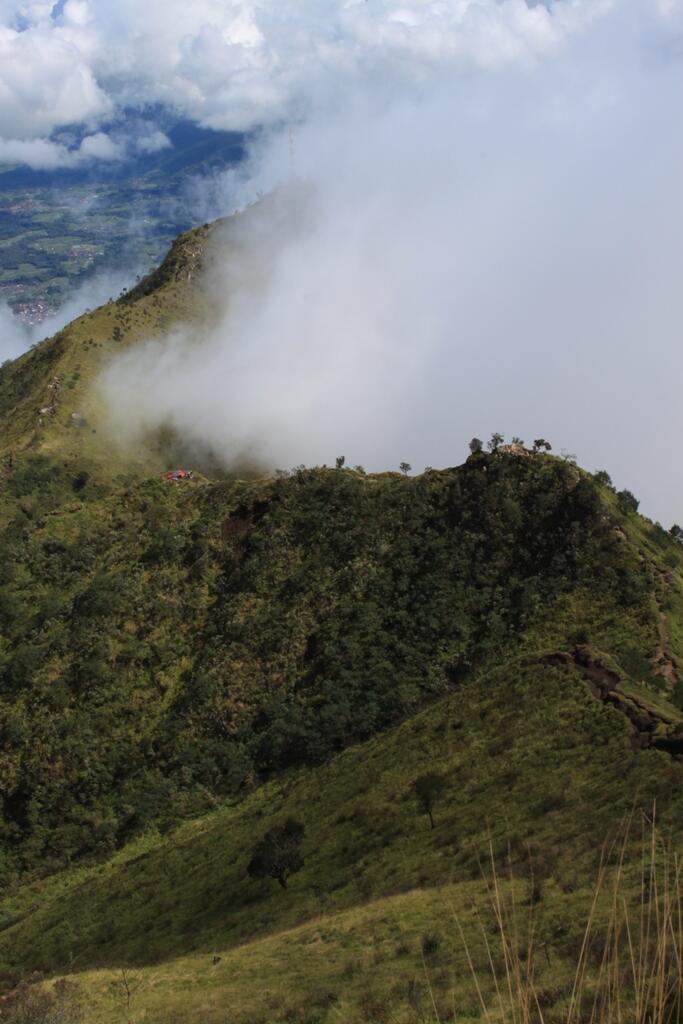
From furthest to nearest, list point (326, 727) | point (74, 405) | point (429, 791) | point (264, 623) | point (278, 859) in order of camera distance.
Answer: point (74, 405)
point (264, 623)
point (326, 727)
point (429, 791)
point (278, 859)

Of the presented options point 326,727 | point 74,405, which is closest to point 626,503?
point 326,727

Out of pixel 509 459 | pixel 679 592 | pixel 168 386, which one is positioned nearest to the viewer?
pixel 679 592

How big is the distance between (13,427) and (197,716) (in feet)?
Answer: 390

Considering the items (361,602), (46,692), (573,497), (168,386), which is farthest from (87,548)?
(168,386)

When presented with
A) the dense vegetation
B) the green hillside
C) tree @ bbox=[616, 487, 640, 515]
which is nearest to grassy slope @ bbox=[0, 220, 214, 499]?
the green hillside

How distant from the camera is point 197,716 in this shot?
62.5 metres

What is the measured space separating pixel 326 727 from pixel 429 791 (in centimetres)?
1988

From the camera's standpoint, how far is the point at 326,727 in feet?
182

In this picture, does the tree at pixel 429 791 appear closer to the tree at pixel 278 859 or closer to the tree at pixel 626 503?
the tree at pixel 278 859

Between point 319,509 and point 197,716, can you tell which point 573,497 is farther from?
point 197,716

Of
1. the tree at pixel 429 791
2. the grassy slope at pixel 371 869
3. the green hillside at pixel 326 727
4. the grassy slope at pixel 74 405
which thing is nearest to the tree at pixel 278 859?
the grassy slope at pixel 371 869

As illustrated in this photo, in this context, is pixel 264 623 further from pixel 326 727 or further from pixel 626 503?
pixel 626 503

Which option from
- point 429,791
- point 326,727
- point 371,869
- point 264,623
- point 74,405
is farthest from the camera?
point 74,405

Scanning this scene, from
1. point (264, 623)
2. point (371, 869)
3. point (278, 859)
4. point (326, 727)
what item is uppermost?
point (264, 623)
